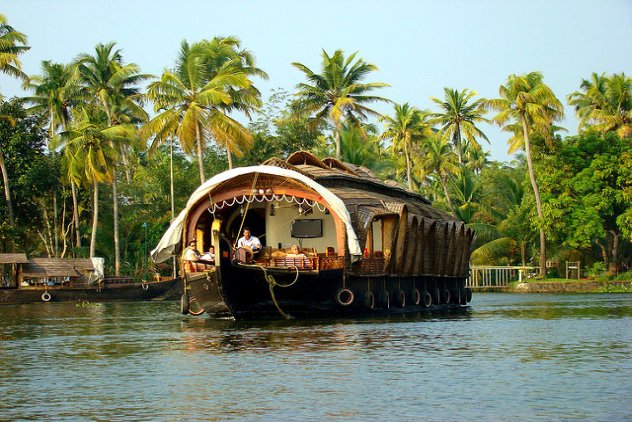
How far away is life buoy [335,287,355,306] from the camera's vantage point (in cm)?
1945

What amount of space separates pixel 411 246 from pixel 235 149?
46.2 feet

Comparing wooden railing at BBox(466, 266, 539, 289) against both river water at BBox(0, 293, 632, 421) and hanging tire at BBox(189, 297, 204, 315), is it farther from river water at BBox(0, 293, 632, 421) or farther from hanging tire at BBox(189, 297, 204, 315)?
river water at BBox(0, 293, 632, 421)

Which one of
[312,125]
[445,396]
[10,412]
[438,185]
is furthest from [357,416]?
[438,185]

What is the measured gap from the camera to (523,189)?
4653 cm

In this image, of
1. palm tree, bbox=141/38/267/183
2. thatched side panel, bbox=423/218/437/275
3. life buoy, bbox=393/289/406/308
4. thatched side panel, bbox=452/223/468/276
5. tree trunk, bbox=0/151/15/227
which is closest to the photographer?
life buoy, bbox=393/289/406/308

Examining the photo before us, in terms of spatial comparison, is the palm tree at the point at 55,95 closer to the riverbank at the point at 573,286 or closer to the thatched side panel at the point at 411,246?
the riverbank at the point at 573,286

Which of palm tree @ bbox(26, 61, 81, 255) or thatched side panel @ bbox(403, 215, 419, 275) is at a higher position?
palm tree @ bbox(26, 61, 81, 255)

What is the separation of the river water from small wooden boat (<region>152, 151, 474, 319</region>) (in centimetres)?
77

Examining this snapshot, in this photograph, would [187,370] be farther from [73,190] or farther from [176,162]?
[176,162]

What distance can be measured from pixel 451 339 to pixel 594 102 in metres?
35.5

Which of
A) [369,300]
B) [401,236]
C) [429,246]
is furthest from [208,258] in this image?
[429,246]

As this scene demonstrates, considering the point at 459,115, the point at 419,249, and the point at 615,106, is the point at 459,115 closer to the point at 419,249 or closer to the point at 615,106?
the point at 615,106

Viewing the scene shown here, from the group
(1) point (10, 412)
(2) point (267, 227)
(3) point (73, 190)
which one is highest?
(3) point (73, 190)

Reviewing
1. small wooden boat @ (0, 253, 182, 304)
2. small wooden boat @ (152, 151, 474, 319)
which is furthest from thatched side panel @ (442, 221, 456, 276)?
small wooden boat @ (0, 253, 182, 304)
